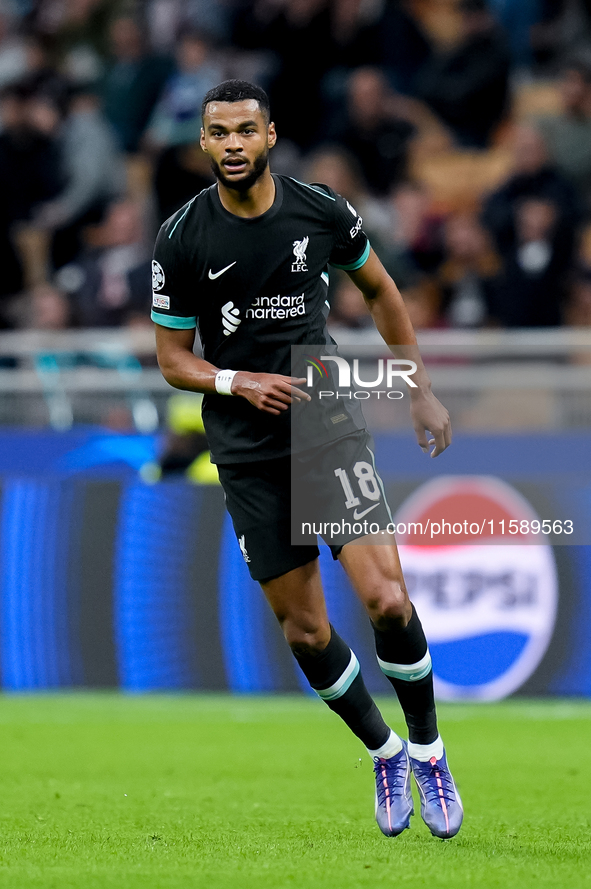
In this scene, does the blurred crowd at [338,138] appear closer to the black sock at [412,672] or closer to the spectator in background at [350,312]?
the spectator in background at [350,312]

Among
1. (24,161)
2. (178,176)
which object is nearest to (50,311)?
(178,176)

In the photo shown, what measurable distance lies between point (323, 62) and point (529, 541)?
20.7 ft

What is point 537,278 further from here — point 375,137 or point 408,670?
point 408,670

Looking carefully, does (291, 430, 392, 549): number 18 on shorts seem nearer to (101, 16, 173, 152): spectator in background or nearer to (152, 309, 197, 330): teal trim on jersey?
(152, 309, 197, 330): teal trim on jersey

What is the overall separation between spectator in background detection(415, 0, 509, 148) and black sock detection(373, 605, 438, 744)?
29.1ft

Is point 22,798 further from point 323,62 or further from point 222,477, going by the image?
point 323,62

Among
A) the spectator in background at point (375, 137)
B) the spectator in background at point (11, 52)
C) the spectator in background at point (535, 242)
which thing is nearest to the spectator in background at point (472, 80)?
the spectator in background at point (375, 137)

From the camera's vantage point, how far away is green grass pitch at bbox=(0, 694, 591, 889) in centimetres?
471

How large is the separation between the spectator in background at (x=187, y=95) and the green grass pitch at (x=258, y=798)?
615cm

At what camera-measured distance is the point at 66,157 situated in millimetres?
14133

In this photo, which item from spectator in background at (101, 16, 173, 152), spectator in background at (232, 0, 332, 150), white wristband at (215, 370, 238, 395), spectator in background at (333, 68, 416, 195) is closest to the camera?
white wristband at (215, 370, 238, 395)

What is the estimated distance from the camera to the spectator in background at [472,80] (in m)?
13.1

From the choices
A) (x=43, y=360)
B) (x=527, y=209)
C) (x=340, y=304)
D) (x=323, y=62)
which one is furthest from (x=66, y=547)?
(x=323, y=62)

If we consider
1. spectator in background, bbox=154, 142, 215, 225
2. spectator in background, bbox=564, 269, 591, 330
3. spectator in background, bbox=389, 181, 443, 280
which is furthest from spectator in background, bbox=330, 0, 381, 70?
spectator in background, bbox=564, 269, 591, 330
